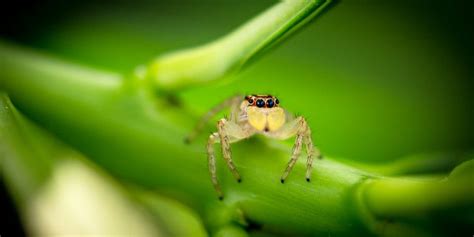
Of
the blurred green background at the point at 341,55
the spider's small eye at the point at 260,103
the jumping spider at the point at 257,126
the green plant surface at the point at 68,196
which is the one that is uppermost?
the blurred green background at the point at 341,55

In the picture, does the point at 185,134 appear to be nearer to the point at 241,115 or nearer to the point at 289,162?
the point at 241,115

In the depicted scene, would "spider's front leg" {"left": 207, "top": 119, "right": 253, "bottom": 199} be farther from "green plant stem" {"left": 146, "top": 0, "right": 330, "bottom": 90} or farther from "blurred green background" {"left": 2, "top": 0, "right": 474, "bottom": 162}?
"blurred green background" {"left": 2, "top": 0, "right": 474, "bottom": 162}

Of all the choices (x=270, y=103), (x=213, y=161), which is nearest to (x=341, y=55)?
(x=270, y=103)

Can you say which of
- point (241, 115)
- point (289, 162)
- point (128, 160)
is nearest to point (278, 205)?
point (289, 162)

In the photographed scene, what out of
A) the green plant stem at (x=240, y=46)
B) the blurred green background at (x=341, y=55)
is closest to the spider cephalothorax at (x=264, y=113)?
the green plant stem at (x=240, y=46)

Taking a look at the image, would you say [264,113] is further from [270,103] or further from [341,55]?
[341,55]

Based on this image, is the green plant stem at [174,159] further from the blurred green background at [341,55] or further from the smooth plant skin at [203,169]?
the blurred green background at [341,55]

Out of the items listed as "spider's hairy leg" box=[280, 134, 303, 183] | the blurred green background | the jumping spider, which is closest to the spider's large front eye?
the jumping spider
